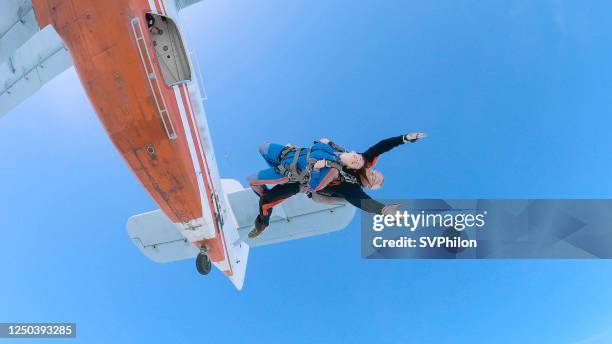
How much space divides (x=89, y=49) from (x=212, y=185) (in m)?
3.10

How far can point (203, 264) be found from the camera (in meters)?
8.49

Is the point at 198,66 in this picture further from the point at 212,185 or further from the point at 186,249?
the point at 186,249

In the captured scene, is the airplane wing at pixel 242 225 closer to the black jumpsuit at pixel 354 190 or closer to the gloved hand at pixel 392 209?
the black jumpsuit at pixel 354 190

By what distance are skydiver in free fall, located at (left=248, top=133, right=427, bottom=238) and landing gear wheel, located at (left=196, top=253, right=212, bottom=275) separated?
2.23 meters

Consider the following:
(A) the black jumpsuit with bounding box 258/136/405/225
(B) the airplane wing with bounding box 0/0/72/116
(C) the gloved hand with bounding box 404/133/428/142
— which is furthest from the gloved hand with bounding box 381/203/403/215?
(B) the airplane wing with bounding box 0/0/72/116

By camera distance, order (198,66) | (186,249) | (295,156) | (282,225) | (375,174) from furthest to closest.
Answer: (186,249) < (282,225) < (198,66) < (295,156) < (375,174)

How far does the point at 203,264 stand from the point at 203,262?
0.13 ft

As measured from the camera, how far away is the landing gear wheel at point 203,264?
8469 mm

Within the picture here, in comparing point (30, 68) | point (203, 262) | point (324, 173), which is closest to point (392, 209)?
point (324, 173)

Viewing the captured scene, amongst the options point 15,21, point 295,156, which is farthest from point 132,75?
point 15,21

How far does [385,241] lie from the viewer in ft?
23.9

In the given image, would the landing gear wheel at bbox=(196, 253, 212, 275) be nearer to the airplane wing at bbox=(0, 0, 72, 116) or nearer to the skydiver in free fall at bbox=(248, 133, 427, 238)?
the skydiver in free fall at bbox=(248, 133, 427, 238)

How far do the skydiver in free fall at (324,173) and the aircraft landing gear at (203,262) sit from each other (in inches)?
86.5

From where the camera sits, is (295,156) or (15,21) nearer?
(295,156)
